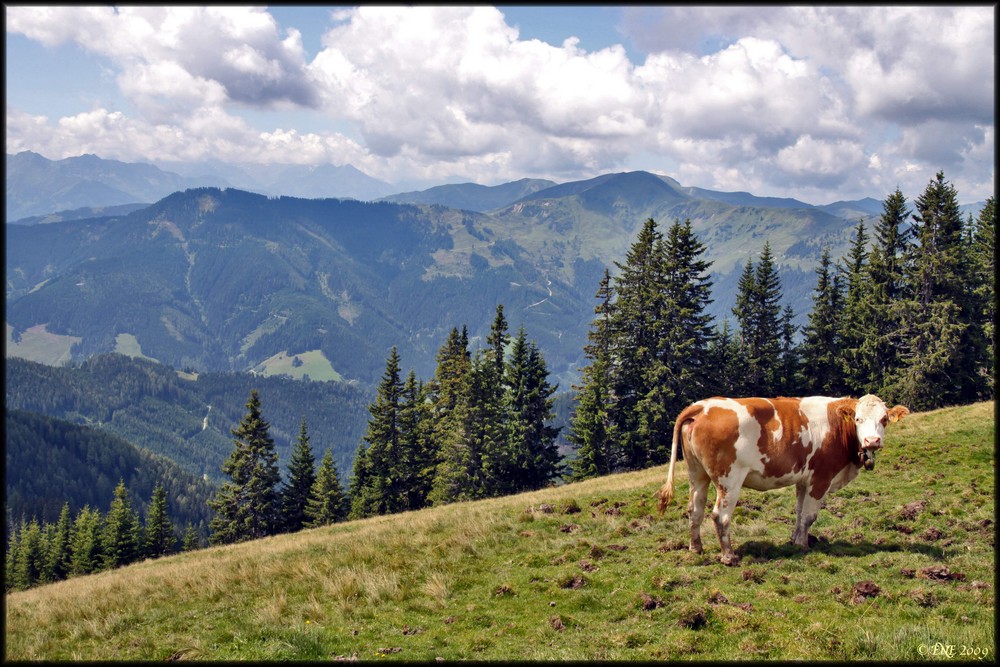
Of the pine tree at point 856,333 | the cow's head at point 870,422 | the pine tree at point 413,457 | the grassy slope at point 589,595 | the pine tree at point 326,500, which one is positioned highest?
the pine tree at point 856,333

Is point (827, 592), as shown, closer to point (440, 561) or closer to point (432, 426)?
point (440, 561)

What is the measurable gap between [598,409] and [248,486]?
35.4 metres

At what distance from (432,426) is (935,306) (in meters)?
44.8

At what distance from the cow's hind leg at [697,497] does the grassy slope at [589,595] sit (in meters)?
0.47

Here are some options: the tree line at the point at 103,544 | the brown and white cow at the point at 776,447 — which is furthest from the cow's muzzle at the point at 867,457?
the tree line at the point at 103,544

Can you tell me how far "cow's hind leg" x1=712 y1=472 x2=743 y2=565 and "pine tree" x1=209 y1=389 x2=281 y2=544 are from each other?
51.1 m

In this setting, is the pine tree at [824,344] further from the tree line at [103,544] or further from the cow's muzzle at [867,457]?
the tree line at [103,544]

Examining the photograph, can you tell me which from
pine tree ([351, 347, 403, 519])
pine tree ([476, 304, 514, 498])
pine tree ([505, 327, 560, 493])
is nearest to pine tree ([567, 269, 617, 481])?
pine tree ([505, 327, 560, 493])

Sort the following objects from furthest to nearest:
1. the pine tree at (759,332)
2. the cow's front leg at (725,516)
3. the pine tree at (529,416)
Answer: the pine tree at (759,332)
the pine tree at (529,416)
the cow's front leg at (725,516)

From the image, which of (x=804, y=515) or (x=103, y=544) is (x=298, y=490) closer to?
(x=103, y=544)

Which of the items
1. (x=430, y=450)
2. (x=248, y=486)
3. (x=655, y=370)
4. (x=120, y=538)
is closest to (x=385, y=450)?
(x=430, y=450)

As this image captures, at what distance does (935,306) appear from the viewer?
1710 inches

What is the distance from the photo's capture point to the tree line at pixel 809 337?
43.4 meters

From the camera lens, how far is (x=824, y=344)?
52344 mm
